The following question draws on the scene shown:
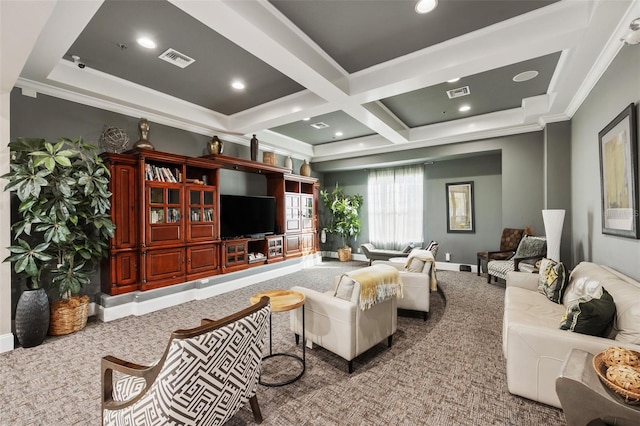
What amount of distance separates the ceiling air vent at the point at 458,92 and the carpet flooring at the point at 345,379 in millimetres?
3117

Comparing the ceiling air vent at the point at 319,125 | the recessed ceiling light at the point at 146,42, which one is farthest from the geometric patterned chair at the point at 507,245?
the recessed ceiling light at the point at 146,42

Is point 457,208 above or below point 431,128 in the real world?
below

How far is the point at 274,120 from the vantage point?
4555 millimetres

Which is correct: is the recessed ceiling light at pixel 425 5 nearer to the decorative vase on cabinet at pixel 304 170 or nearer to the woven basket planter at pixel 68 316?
the woven basket planter at pixel 68 316

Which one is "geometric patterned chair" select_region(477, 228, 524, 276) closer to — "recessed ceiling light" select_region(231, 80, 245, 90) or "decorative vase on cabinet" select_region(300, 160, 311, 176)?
"decorative vase on cabinet" select_region(300, 160, 311, 176)

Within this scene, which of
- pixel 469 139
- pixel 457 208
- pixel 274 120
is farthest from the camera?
pixel 457 208

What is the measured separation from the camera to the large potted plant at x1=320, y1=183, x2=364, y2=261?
763 cm

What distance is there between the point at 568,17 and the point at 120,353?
5063 millimetres

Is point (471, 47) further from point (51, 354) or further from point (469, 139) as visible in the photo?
point (51, 354)

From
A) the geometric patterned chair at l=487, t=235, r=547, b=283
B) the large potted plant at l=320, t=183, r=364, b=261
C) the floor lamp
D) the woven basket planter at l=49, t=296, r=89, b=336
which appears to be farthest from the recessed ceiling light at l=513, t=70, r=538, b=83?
the woven basket planter at l=49, t=296, r=89, b=336

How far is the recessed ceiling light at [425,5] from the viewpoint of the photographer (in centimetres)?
236

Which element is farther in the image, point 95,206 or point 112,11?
point 95,206

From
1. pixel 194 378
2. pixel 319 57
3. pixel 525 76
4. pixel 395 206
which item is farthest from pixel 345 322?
pixel 395 206

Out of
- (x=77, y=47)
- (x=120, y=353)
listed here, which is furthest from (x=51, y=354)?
(x=77, y=47)
